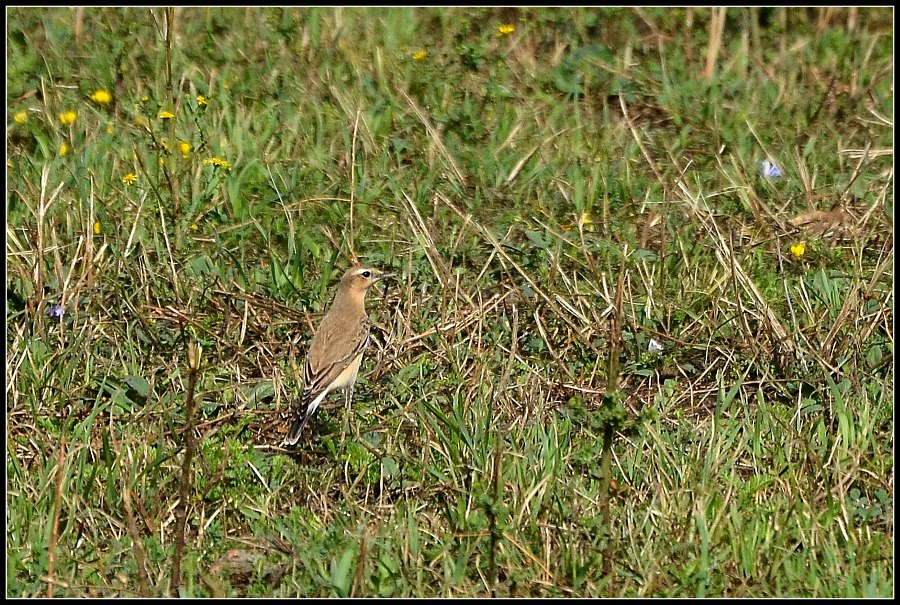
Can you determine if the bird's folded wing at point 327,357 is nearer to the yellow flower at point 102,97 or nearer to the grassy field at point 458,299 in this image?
the grassy field at point 458,299

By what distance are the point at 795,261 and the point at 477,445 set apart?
2.77 meters

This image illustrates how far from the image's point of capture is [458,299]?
24.8ft

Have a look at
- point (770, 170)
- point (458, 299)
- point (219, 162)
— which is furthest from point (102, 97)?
point (770, 170)

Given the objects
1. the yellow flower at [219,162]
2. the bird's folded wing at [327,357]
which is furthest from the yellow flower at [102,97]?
the bird's folded wing at [327,357]

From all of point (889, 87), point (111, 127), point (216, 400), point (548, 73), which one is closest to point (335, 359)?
point (216, 400)

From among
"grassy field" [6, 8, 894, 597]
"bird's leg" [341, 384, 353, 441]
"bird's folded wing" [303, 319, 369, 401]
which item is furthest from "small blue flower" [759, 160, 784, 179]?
"bird's leg" [341, 384, 353, 441]

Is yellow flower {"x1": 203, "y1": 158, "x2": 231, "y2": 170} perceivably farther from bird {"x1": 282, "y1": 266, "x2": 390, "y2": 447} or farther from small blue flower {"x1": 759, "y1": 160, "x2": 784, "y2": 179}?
small blue flower {"x1": 759, "y1": 160, "x2": 784, "y2": 179}

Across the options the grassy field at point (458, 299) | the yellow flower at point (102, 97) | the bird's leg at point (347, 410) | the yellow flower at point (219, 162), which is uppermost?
the yellow flower at point (102, 97)

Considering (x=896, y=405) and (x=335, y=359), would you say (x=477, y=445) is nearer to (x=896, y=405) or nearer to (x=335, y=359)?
(x=335, y=359)

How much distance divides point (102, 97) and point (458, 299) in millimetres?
3437

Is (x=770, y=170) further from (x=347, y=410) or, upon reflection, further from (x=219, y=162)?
(x=347, y=410)

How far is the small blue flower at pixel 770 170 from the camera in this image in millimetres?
8820

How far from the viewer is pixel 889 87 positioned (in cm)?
995

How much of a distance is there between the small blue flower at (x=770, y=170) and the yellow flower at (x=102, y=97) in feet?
14.9
